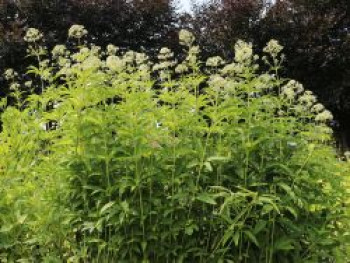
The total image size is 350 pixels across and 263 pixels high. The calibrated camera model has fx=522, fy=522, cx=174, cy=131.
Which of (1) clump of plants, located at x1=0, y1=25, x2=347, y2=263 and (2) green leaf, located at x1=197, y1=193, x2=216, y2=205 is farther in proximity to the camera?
(1) clump of plants, located at x1=0, y1=25, x2=347, y2=263

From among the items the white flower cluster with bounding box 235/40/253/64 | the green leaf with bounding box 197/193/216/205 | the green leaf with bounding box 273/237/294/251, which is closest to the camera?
the green leaf with bounding box 197/193/216/205

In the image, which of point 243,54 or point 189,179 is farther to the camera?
point 243,54

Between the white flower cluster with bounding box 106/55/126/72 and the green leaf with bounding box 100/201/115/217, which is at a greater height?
the white flower cluster with bounding box 106/55/126/72

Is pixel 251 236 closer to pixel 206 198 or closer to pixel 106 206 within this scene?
pixel 206 198

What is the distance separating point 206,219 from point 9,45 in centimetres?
1173

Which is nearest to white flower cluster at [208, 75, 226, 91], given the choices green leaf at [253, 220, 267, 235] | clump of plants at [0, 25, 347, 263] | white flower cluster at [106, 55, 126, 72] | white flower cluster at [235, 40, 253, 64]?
clump of plants at [0, 25, 347, 263]

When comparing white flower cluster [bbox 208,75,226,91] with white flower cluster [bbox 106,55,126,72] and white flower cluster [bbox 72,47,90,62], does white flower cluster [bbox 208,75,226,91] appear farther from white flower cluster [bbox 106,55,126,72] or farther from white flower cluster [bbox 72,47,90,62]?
white flower cluster [bbox 72,47,90,62]

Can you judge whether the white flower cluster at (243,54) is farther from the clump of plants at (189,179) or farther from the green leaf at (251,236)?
the green leaf at (251,236)

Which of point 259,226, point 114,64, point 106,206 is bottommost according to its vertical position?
point 259,226

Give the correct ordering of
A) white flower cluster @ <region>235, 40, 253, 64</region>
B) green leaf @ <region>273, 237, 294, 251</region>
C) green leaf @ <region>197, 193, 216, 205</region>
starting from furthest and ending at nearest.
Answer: white flower cluster @ <region>235, 40, 253, 64</region>, green leaf @ <region>273, 237, 294, 251</region>, green leaf @ <region>197, 193, 216, 205</region>

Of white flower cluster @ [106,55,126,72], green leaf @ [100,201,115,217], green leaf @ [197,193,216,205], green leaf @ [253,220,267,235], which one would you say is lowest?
green leaf @ [253,220,267,235]

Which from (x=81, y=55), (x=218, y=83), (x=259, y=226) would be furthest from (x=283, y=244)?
(x=81, y=55)

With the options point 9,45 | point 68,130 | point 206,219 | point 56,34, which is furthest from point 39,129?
point 56,34

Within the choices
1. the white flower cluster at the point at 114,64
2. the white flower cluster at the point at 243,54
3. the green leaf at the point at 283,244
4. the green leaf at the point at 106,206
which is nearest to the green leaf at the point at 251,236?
the green leaf at the point at 283,244
